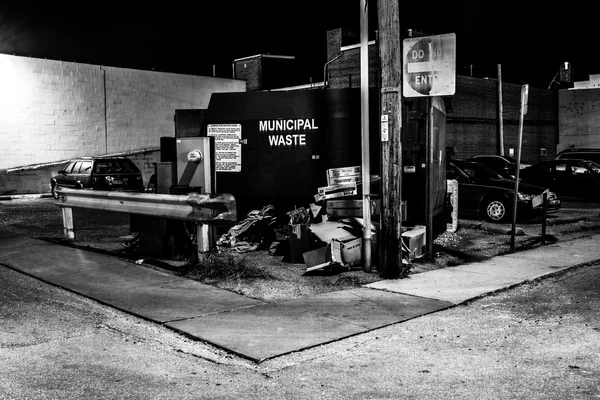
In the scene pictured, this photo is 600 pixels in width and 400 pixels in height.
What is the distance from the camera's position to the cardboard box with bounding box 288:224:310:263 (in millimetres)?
9586

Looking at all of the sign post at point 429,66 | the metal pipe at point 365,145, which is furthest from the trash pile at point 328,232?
A: the sign post at point 429,66

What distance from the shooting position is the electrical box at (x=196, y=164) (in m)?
9.52

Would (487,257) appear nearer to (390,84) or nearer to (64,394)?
(390,84)

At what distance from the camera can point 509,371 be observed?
195 inches

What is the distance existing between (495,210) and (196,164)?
8772mm

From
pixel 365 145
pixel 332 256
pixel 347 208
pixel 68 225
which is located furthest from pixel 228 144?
pixel 332 256

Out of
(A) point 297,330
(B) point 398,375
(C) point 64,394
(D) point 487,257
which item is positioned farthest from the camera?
(D) point 487,257

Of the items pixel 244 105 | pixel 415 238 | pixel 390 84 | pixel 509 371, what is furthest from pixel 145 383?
pixel 244 105

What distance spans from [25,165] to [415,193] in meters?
23.8

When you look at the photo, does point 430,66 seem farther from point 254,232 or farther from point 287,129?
point 254,232

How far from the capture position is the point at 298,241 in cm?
966

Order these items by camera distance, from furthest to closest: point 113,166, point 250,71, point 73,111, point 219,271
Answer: point 250,71 → point 73,111 → point 113,166 → point 219,271

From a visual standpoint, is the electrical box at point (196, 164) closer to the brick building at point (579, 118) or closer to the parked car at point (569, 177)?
the parked car at point (569, 177)

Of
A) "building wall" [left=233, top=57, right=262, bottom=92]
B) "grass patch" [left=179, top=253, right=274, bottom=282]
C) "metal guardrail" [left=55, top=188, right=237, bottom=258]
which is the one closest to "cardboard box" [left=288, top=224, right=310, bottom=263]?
"grass patch" [left=179, top=253, right=274, bottom=282]
